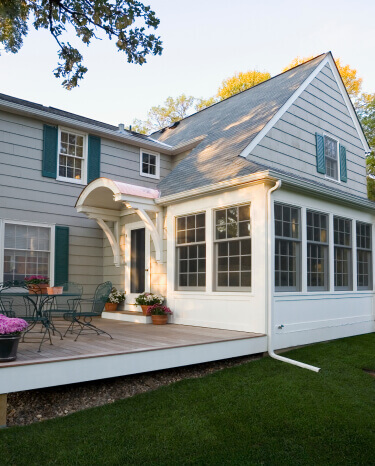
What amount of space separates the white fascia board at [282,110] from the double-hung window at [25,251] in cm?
454

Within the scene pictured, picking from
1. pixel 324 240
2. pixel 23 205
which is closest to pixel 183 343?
pixel 324 240

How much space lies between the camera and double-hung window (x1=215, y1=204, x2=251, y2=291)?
6.96 metres

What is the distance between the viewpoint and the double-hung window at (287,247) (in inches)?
274

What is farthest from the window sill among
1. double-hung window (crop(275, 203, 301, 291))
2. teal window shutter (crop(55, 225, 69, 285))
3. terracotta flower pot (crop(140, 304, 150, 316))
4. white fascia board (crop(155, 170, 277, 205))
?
double-hung window (crop(275, 203, 301, 291))

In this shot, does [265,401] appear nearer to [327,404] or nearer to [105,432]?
[327,404]

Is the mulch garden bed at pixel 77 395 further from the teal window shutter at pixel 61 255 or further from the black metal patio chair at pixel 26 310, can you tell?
the teal window shutter at pixel 61 255

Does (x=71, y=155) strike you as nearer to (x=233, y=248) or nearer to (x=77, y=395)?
(x=233, y=248)

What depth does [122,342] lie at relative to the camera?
5.62 m

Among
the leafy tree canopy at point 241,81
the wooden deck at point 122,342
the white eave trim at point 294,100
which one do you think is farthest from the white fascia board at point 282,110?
the leafy tree canopy at point 241,81

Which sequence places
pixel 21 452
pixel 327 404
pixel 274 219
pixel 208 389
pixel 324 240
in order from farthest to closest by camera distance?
1. pixel 324 240
2. pixel 274 219
3. pixel 208 389
4. pixel 327 404
5. pixel 21 452

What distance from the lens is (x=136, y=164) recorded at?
10852mm

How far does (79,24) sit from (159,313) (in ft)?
16.0

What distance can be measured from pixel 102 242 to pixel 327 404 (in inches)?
269

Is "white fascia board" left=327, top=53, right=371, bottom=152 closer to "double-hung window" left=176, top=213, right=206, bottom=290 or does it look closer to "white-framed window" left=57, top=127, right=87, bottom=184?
"double-hung window" left=176, top=213, right=206, bottom=290
